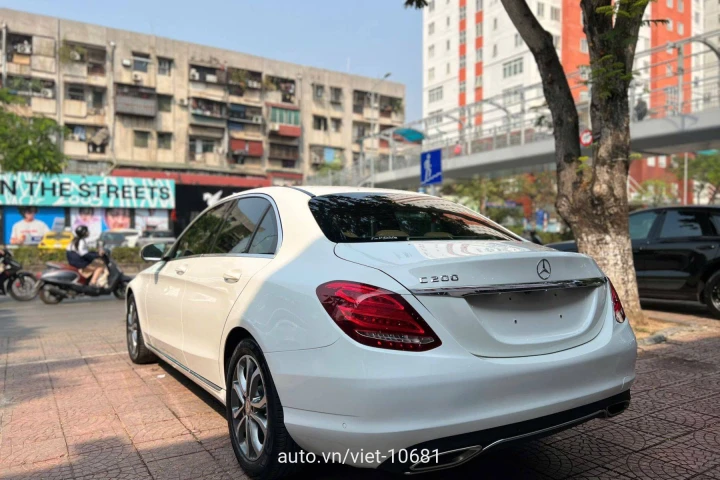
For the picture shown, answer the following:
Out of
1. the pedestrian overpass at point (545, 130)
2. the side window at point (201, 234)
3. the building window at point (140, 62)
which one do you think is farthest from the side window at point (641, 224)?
the building window at point (140, 62)

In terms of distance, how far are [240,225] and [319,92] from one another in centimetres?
5414

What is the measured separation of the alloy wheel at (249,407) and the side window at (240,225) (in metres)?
0.75

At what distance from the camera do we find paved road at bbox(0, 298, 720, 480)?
287cm

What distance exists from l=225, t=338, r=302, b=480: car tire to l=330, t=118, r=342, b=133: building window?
54.8m

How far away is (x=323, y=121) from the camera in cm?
5594

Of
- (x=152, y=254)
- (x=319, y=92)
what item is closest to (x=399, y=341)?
(x=152, y=254)

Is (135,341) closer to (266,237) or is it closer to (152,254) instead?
(152,254)

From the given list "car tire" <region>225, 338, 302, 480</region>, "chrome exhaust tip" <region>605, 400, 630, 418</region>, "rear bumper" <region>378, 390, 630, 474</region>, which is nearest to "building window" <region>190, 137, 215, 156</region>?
"car tire" <region>225, 338, 302, 480</region>

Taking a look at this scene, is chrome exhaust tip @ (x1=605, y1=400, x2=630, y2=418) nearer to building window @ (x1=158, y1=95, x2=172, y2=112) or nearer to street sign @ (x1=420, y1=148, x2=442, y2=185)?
street sign @ (x1=420, y1=148, x2=442, y2=185)

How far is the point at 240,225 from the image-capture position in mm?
3547

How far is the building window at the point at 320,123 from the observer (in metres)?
55.5

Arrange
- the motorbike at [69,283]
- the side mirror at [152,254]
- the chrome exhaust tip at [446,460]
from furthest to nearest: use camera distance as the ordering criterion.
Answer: the motorbike at [69,283] < the side mirror at [152,254] < the chrome exhaust tip at [446,460]

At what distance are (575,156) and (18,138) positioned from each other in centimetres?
2096

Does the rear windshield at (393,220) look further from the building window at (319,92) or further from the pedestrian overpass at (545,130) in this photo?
the building window at (319,92)
